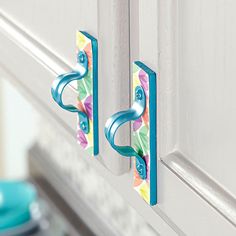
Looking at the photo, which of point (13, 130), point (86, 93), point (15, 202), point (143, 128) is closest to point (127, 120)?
point (143, 128)

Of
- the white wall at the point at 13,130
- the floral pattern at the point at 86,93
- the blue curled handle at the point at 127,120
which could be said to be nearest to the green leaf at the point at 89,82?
the floral pattern at the point at 86,93

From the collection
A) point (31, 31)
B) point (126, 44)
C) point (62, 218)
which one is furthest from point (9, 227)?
point (126, 44)

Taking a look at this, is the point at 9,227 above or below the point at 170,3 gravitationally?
below

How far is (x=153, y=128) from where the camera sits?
2.41 feet

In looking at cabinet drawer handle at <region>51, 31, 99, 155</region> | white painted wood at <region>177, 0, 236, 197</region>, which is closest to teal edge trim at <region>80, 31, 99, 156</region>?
cabinet drawer handle at <region>51, 31, 99, 155</region>

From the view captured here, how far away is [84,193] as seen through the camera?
1686 millimetres

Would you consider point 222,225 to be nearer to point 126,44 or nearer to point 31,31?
point 126,44

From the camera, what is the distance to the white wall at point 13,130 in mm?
2135

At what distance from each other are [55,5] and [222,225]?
A: 38cm

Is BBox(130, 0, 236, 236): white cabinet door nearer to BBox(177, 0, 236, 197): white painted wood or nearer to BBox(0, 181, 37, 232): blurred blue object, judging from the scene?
BBox(177, 0, 236, 197): white painted wood

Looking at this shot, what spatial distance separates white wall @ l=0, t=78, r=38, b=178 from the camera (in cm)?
213

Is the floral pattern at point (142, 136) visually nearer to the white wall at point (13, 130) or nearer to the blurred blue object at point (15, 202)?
the blurred blue object at point (15, 202)

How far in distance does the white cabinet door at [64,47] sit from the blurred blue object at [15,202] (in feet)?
2.45

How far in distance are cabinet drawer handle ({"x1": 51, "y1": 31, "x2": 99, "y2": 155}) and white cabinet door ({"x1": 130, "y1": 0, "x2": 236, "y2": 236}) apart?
8cm
